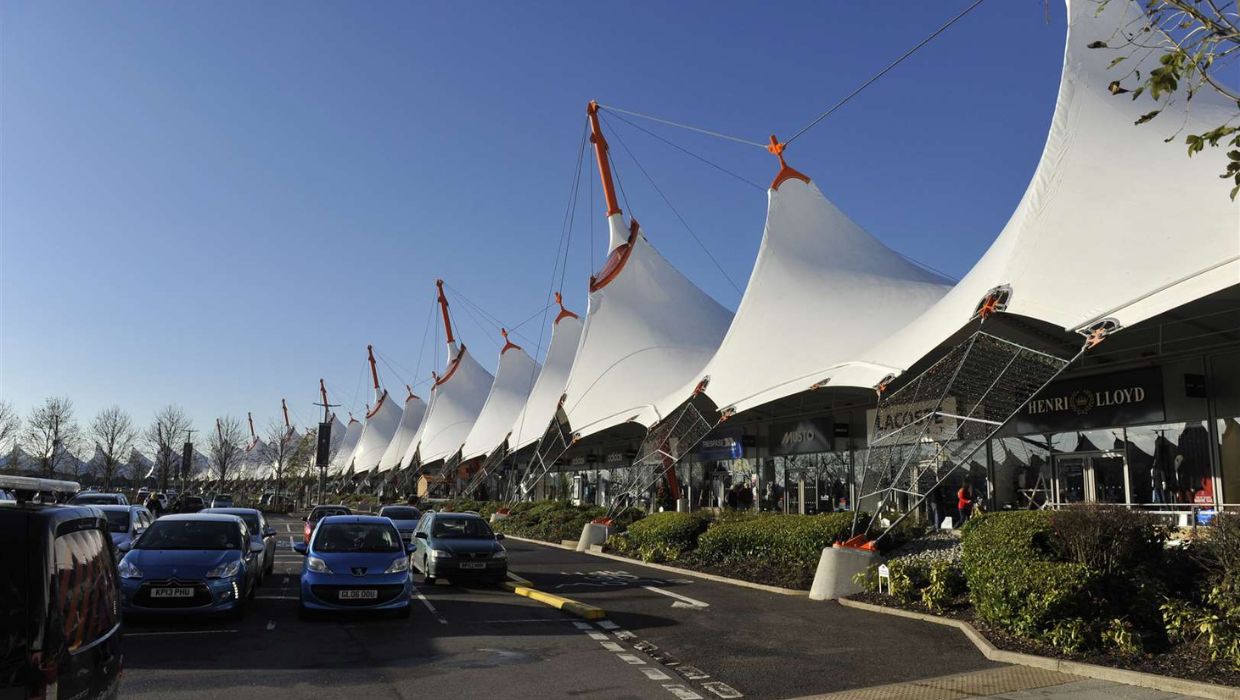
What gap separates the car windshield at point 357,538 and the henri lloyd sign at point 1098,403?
53.8ft

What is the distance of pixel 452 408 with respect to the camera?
69.6 m

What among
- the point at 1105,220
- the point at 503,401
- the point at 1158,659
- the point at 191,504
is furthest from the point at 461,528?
the point at 503,401

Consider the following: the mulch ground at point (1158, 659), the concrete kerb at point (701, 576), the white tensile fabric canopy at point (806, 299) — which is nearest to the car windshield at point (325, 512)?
the concrete kerb at point (701, 576)

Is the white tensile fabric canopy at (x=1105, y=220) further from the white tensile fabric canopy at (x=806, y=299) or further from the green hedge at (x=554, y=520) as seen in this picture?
the green hedge at (x=554, y=520)

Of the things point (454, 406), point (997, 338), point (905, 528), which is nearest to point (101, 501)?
point (905, 528)

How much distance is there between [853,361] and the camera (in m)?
20.7

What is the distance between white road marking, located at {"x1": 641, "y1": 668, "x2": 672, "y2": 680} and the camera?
8.58 m

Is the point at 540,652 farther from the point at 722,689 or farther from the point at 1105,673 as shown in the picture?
the point at 1105,673

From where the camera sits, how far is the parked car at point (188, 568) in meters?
10.6

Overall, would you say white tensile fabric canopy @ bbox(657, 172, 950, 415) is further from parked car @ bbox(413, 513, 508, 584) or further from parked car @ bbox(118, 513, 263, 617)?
parked car @ bbox(118, 513, 263, 617)

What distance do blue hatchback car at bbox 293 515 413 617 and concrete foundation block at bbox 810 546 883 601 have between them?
22.3ft

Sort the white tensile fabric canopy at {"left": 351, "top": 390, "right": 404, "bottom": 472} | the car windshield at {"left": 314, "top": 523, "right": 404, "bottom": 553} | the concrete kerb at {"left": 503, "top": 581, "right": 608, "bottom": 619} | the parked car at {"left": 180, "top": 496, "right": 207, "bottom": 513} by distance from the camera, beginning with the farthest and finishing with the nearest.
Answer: the white tensile fabric canopy at {"left": 351, "top": 390, "right": 404, "bottom": 472}
the parked car at {"left": 180, "top": 496, "right": 207, "bottom": 513}
the car windshield at {"left": 314, "top": 523, "right": 404, "bottom": 553}
the concrete kerb at {"left": 503, "top": 581, "right": 608, "bottom": 619}

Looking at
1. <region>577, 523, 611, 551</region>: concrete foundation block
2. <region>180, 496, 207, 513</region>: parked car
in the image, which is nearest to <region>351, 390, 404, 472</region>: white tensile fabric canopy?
<region>180, 496, 207, 513</region>: parked car

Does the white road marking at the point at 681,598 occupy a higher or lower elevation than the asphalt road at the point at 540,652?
higher
